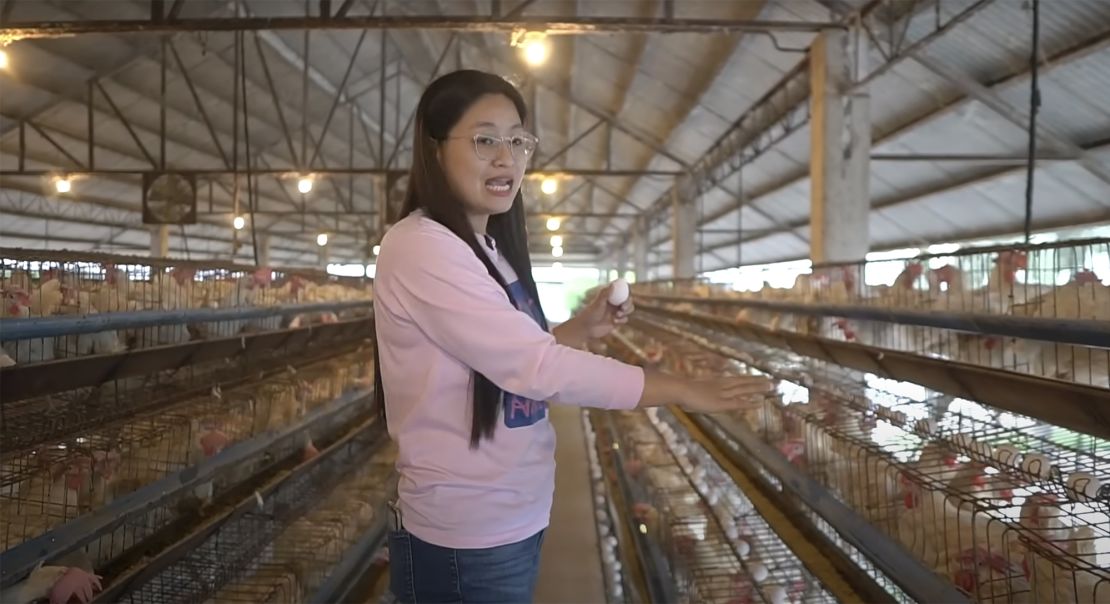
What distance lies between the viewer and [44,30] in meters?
5.45

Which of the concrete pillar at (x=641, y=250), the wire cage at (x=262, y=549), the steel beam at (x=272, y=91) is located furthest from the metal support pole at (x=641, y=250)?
the wire cage at (x=262, y=549)

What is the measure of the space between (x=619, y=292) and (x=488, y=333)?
1.69ft

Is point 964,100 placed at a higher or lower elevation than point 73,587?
higher

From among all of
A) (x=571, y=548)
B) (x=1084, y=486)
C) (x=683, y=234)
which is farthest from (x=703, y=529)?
(x=683, y=234)

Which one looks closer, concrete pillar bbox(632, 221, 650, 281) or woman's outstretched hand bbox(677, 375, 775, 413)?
woman's outstretched hand bbox(677, 375, 775, 413)

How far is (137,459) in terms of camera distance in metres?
2.58

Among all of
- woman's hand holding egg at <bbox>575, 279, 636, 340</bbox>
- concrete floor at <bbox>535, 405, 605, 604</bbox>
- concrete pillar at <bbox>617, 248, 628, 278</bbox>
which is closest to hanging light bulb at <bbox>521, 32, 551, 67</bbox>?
concrete floor at <bbox>535, 405, 605, 604</bbox>

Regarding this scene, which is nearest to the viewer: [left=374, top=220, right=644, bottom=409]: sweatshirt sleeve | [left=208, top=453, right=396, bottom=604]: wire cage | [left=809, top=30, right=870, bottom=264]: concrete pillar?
[left=374, top=220, right=644, bottom=409]: sweatshirt sleeve

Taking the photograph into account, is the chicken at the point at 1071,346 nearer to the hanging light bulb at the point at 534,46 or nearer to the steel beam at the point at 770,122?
the steel beam at the point at 770,122

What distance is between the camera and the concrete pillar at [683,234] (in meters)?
12.8

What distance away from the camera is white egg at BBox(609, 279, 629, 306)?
5.53ft

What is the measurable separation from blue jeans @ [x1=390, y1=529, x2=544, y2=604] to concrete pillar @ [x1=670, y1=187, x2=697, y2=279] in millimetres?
11453

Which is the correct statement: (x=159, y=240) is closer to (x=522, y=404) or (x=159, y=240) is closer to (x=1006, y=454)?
(x=522, y=404)

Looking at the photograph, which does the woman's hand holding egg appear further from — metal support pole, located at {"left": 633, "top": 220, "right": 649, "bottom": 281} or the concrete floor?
metal support pole, located at {"left": 633, "top": 220, "right": 649, "bottom": 281}
